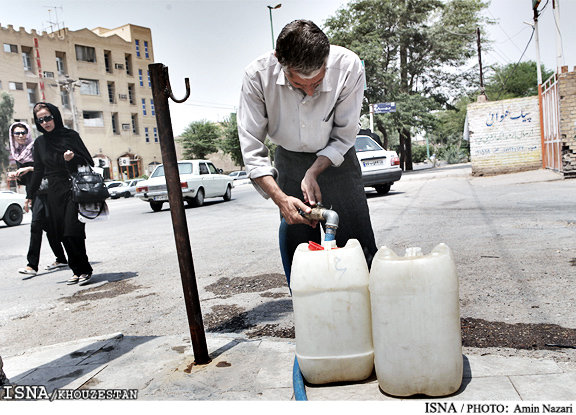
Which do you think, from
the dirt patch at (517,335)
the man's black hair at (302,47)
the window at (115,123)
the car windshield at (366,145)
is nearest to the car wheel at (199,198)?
the car windshield at (366,145)

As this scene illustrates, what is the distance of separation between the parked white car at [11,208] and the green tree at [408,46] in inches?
705

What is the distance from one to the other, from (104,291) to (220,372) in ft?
9.39

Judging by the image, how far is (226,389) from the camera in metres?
2.21

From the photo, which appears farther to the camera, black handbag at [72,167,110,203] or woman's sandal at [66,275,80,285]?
woman's sandal at [66,275,80,285]

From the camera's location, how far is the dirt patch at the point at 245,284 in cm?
428

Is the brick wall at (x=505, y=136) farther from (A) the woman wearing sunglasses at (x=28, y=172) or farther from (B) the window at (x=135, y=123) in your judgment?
(B) the window at (x=135, y=123)

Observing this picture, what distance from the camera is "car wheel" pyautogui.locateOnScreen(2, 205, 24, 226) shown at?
14.4m

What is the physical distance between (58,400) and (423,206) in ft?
27.1

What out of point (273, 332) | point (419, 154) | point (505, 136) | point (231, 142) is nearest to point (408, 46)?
point (505, 136)

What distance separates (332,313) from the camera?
2037 mm

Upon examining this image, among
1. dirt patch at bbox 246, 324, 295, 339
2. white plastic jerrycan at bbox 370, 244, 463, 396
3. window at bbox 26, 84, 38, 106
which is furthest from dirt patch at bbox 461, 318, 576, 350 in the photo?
window at bbox 26, 84, 38, 106

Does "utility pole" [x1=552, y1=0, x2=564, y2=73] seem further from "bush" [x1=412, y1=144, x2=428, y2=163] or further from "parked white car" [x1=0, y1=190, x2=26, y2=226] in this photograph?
"bush" [x1=412, y1=144, x2=428, y2=163]

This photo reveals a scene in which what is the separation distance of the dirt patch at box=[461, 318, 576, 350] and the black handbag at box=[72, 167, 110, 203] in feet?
12.3
